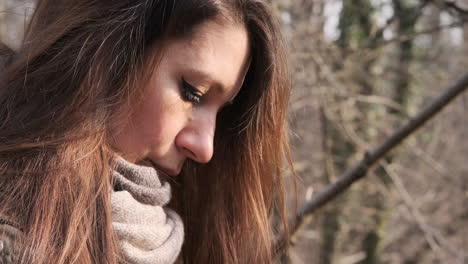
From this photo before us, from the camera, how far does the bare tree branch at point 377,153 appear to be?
1.78m

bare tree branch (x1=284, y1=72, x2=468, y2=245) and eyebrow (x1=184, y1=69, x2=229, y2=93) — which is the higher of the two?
eyebrow (x1=184, y1=69, x2=229, y2=93)

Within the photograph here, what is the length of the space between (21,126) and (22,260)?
33cm

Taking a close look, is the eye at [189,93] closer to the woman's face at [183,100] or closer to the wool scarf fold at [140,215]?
the woman's face at [183,100]

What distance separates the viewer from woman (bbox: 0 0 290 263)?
51.1 inches

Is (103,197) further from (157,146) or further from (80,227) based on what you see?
(157,146)

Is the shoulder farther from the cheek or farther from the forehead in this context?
the forehead

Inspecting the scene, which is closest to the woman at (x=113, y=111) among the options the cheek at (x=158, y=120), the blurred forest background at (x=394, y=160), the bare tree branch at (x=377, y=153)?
the cheek at (x=158, y=120)

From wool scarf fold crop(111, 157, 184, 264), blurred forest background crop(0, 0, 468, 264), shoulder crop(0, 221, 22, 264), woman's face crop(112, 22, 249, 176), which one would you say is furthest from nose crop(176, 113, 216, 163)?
blurred forest background crop(0, 0, 468, 264)

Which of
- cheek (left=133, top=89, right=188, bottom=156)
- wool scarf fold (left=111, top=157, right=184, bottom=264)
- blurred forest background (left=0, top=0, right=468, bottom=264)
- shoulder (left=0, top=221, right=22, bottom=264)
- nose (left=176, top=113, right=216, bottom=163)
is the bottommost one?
blurred forest background (left=0, top=0, right=468, bottom=264)

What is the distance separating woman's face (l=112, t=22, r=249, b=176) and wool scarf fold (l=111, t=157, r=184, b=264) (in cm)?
5

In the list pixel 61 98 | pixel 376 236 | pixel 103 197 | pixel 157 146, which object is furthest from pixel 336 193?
pixel 376 236

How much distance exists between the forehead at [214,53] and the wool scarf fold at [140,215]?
304 millimetres

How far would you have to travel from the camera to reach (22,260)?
3.92 ft

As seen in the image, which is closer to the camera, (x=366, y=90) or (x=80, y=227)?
(x=80, y=227)
